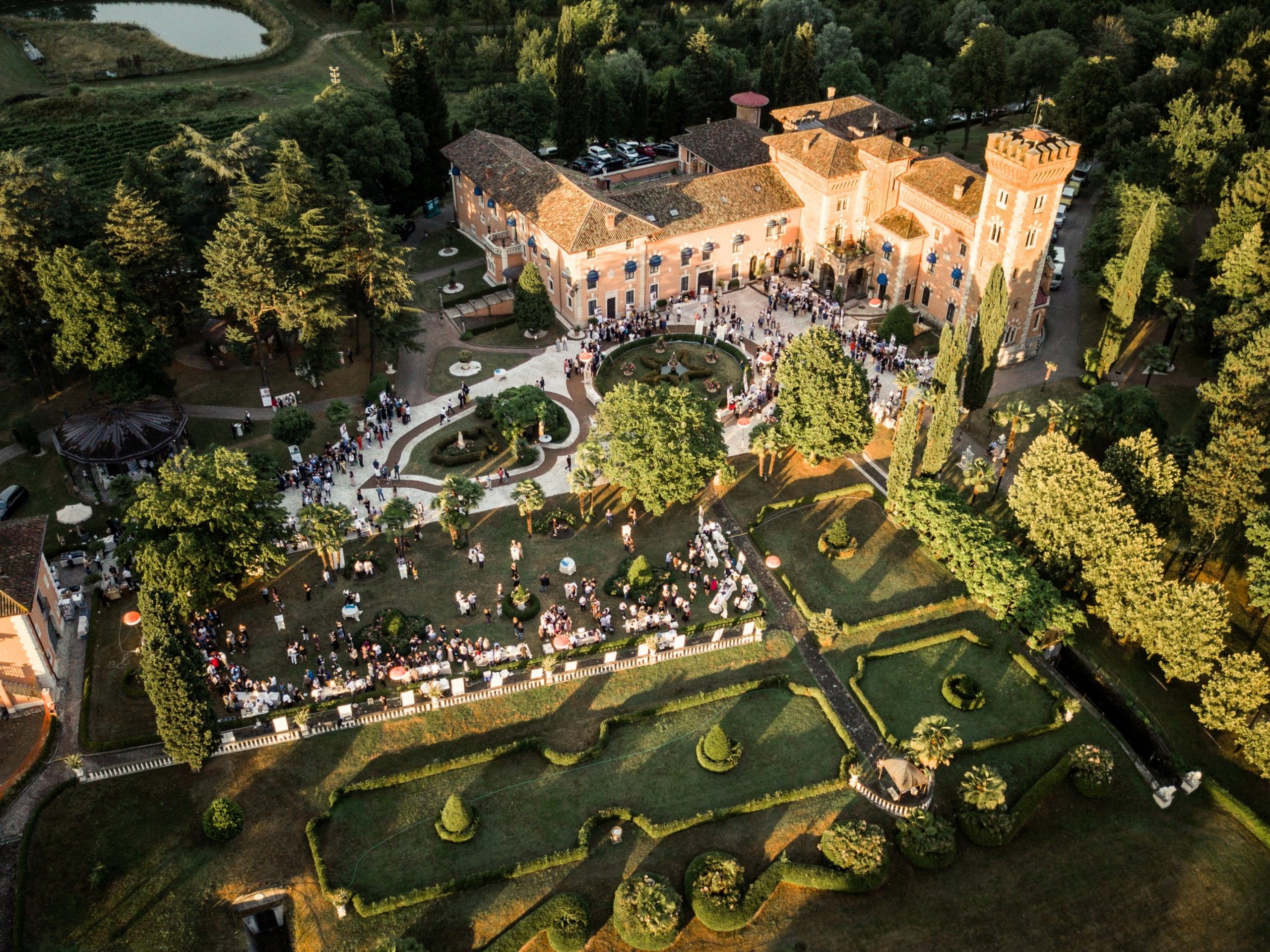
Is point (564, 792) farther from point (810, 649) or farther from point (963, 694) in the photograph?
point (963, 694)

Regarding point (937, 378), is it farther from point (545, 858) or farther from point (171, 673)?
point (171, 673)

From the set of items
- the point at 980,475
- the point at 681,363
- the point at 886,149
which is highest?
the point at 886,149

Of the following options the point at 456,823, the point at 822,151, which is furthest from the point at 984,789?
the point at 822,151

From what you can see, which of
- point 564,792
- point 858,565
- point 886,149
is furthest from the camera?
point 886,149

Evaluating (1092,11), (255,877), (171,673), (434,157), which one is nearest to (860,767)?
(255,877)

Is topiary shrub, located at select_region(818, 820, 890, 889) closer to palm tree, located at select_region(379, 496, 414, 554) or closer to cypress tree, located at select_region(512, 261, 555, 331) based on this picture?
palm tree, located at select_region(379, 496, 414, 554)

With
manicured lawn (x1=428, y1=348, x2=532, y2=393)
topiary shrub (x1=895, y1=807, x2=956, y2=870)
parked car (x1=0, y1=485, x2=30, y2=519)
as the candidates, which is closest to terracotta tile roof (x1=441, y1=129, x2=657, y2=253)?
manicured lawn (x1=428, y1=348, x2=532, y2=393)

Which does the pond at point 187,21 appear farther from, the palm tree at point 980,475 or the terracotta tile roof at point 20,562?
the palm tree at point 980,475
